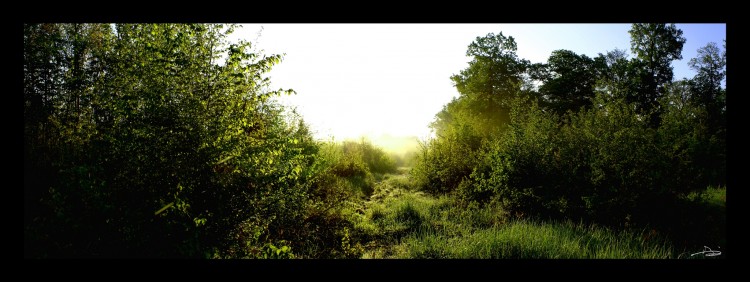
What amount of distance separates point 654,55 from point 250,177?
2930cm

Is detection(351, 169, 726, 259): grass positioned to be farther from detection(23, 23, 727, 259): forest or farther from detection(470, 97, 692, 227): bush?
detection(470, 97, 692, 227): bush

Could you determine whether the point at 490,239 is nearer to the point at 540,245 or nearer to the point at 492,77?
the point at 540,245

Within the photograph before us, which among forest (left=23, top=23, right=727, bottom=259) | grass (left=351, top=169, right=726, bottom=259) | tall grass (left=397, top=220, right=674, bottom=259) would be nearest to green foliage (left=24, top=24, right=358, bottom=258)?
forest (left=23, top=23, right=727, bottom=259)

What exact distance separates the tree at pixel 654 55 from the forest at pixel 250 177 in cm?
1692

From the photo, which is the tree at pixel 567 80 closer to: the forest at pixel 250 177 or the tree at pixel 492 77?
the tree at pixel 492 77

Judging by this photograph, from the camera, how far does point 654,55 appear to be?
22.3 metres

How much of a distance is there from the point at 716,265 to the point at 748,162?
3.20ft

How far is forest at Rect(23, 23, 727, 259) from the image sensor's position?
321cm

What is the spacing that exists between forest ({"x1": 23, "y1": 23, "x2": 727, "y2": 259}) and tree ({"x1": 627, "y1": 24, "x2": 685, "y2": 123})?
666 inches

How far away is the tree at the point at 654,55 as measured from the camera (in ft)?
71.7

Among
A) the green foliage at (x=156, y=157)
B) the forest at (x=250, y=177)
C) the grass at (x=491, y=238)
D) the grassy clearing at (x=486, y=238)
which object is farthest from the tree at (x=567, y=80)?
the green foliage at (x=156, y=157)

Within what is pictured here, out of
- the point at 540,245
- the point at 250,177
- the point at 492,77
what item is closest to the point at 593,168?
the point at 540,245
